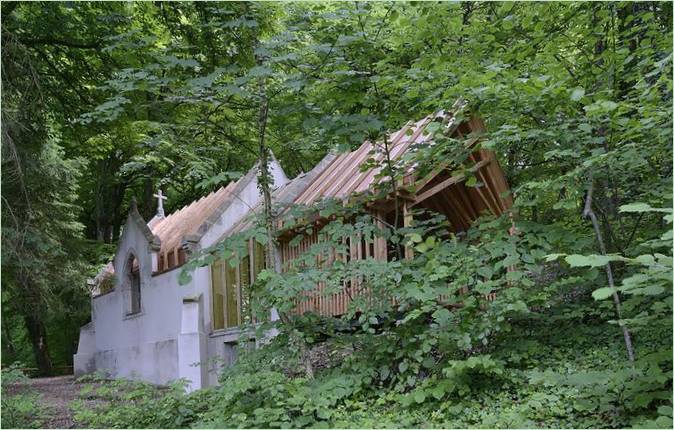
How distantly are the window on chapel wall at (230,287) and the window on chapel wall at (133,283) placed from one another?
4687 mm

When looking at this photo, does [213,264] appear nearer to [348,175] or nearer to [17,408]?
[348,175]

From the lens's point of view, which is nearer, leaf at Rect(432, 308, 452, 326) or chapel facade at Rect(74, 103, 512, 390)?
leaf at Rect(432, 308, 452, 326)

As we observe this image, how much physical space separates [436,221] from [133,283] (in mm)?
13594

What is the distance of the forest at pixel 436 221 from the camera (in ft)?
16.1

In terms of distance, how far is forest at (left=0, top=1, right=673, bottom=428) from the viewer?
4.91 m

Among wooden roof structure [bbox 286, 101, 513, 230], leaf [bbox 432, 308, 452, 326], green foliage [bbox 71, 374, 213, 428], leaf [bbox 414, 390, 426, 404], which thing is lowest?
green foliage [bbox 71, 374, 213, 428]

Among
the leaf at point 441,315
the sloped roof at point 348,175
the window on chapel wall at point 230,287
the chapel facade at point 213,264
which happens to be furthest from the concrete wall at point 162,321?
the leaf at point 441,315

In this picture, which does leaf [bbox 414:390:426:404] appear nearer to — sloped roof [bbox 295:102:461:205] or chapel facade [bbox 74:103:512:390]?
chapel facade [bbox 74:103:512:390]

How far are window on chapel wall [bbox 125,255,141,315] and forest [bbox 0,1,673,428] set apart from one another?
9.13m

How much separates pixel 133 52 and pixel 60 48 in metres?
4.72

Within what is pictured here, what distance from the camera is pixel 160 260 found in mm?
15258

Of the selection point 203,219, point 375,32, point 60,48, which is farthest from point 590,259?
point 203,219

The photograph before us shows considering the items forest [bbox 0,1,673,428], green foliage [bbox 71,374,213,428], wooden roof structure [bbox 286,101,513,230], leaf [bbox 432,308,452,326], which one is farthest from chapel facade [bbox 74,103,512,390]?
leaf [bbox 432,308,452,326]

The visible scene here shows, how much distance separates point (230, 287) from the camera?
13.1m
